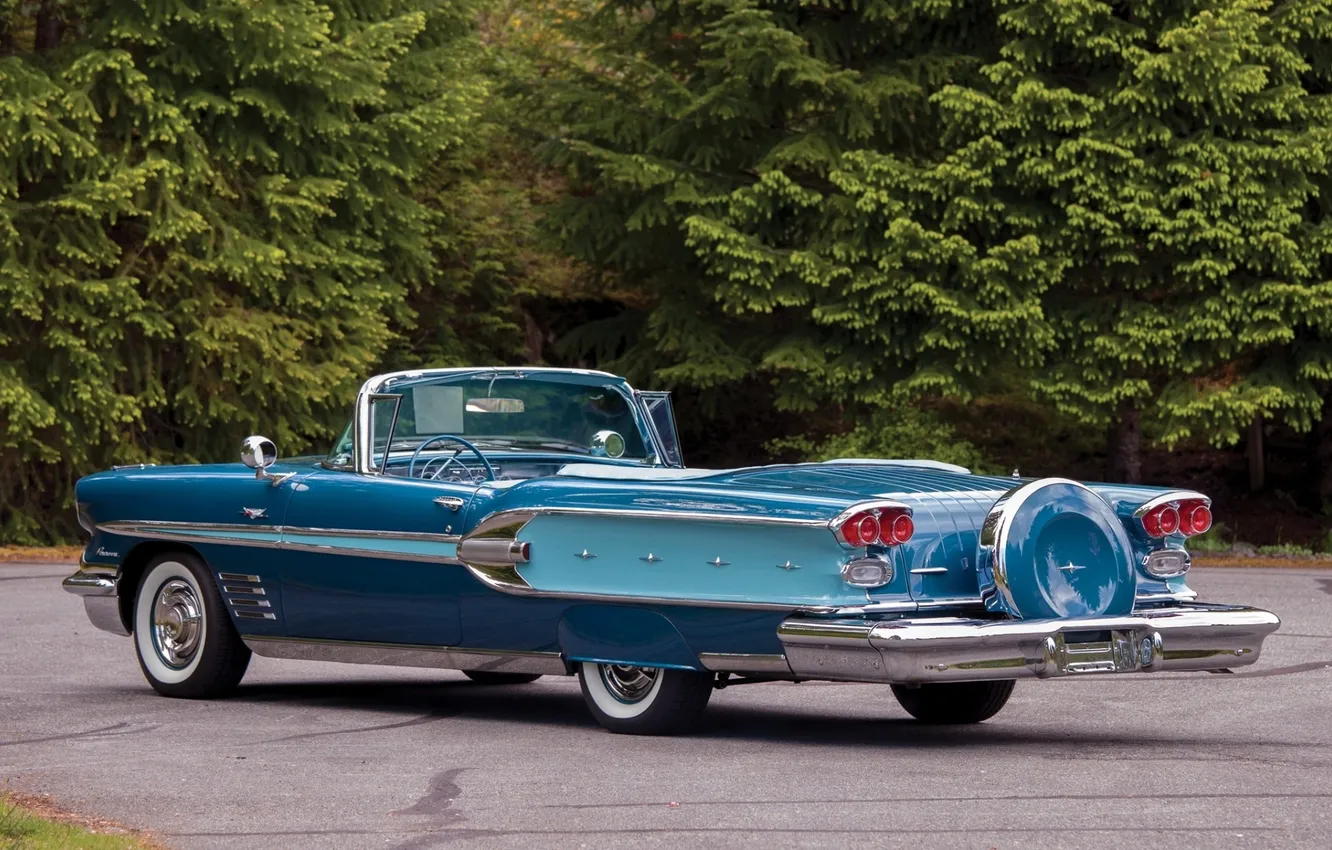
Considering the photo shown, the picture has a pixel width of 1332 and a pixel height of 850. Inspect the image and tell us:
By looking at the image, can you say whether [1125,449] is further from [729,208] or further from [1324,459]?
[729,208]

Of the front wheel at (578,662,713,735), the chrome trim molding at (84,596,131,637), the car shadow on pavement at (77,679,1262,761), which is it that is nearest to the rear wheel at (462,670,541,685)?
the car shadow on pavement at (77,679,1262,761)

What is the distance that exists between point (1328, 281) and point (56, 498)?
1450 centimetres

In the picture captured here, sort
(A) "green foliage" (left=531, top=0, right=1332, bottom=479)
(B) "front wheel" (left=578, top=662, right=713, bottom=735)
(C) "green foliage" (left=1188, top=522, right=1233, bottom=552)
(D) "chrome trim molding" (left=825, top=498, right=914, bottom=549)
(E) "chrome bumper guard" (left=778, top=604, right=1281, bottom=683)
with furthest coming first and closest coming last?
(C) "green foliage" (left=1188, top=522, right=1233, bottom=552)
(A) "green foliage" (left=531, top=0, right=1332, bottom=479)
(B) "front wheel" (left=578, top=662, right=713, bottom=735)
(D) "chrome trim molding" (left=825, top=498, right=914, bottom=549)
(E) "chrome bumper guard" (left=778, top=604, right=1281, bottom=683)

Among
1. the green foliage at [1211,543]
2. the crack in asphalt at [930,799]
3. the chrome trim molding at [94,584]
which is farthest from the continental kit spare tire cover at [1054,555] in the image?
the green foliage at [1211,543]

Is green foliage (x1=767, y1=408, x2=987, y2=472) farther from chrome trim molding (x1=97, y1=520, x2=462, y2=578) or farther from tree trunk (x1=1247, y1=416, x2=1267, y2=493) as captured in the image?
chrome trim molding (x1=97, y1=520, x2=462, y2=578)

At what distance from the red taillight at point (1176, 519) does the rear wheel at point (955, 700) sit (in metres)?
0.96

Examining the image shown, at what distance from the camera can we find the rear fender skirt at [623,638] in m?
7.36

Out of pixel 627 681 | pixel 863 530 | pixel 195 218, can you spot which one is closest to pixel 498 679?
pixel 627 681

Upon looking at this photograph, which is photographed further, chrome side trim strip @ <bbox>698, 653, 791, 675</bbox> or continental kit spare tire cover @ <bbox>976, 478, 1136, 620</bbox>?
chrome side trim strip @ <bbox>698, 653, 791, 675</bbox>

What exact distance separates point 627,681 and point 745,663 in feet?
2.63

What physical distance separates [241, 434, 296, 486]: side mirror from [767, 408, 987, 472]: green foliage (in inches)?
506

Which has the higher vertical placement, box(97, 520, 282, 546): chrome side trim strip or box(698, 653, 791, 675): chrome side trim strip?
box(97, 520, 282, 546): chrome side trim strip

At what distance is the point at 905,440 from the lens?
21594 millimetres

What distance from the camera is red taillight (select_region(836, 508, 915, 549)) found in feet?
22.6
